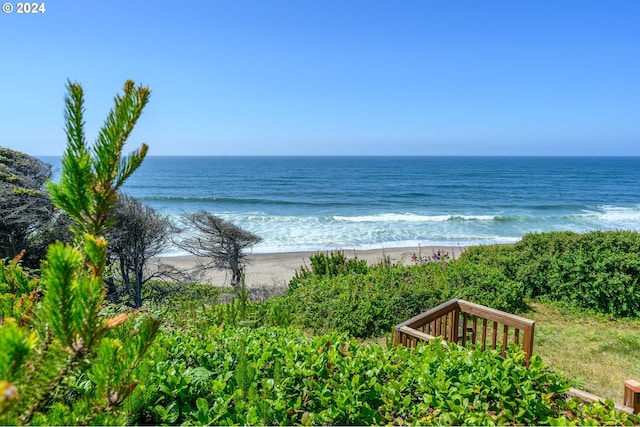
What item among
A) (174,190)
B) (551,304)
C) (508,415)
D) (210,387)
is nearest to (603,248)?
(551,304)

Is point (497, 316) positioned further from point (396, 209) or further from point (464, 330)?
point (396, 209)

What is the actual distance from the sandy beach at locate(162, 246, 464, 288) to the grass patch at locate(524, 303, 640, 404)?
8.20 metres

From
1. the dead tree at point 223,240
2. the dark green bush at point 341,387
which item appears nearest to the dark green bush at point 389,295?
the dark green bush at point 341,387

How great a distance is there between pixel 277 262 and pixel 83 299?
18.9 meters

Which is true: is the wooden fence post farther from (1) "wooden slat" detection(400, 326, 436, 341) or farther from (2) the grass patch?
(1) "wooden slat" detection(400, 326, 436, 341)

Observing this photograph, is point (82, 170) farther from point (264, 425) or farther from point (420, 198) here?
point (420, 198)

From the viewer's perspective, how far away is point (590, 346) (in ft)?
22.0

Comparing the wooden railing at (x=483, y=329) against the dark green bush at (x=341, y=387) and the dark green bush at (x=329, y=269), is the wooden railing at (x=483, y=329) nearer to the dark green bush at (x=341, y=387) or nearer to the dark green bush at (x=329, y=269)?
the dark green bush at (x=341, y=387)

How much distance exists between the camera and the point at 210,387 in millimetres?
2541

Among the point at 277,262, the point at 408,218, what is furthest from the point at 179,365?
the point at 408,218

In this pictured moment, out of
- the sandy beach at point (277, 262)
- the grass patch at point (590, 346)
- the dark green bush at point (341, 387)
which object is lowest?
the sandy beach at point (277, 262)

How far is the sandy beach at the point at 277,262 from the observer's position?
17.3 m

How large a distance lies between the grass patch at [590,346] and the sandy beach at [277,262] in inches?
323

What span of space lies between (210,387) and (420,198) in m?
43.5
